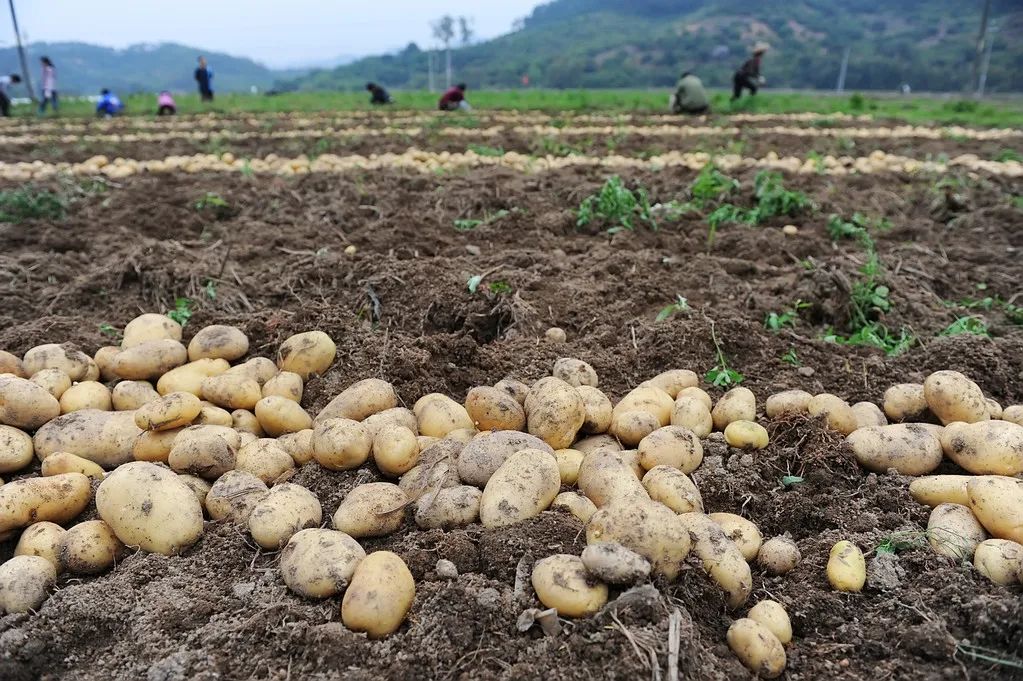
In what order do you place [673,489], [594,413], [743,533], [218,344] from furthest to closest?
[218,344] < [594,413] < [673,489] < [743,533]

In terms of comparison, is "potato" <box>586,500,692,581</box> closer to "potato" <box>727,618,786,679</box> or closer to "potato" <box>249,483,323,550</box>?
"potato" <box>727,618,786,679</box>

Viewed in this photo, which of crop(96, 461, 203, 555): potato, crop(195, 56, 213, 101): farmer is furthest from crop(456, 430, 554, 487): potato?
crop(195, 56, 213, 101): farmer

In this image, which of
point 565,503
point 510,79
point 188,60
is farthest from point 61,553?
point 188,60

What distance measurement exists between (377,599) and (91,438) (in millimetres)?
1374

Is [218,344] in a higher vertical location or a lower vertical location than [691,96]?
lower

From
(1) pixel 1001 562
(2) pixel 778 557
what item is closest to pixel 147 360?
(2) pixel 778 557

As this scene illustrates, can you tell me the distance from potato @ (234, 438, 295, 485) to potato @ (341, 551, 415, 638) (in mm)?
711

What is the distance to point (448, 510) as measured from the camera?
1977mm

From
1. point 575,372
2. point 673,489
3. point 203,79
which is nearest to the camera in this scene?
point 673,489

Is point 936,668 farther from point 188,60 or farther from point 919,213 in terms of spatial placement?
point 188,60

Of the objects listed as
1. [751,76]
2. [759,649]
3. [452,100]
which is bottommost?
[759,649]

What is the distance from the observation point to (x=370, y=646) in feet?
5.28

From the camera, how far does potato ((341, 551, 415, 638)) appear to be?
163 centimetres

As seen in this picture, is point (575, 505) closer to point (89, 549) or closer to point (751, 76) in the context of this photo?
point (89, 549)
